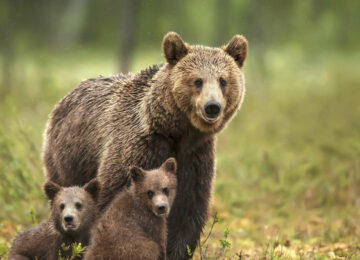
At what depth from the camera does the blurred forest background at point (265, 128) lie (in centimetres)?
769

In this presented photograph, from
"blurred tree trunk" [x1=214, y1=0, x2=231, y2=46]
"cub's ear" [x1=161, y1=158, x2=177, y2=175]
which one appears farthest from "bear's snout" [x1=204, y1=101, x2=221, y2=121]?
"blurred tree trunk" [x1=214, y1=0, x2=231, y2=46]

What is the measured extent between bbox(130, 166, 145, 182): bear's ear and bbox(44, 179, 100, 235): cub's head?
443 mm

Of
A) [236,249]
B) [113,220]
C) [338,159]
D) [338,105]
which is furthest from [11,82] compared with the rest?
[113,220]

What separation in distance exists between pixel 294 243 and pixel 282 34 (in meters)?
25.8

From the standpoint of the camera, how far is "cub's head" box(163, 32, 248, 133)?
18.1 ft

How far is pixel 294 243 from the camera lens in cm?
735

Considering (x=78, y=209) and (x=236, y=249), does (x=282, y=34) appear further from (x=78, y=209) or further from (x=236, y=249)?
(x=78, y=209)

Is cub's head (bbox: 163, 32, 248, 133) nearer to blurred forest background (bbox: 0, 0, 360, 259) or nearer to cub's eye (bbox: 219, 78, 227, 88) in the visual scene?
cub's eye (bbox: 219, 78, 227, 88)

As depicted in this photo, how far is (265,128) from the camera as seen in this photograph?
46.2 feet

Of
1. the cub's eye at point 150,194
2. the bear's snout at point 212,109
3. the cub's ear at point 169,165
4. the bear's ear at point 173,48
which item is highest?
the bear's ear at point 173,48

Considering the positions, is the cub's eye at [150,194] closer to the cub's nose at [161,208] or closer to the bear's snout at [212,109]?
the cub's nose at [161,208]

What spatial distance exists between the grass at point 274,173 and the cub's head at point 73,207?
1.17 meters

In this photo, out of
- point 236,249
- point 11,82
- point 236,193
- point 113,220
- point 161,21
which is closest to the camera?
point 113,220

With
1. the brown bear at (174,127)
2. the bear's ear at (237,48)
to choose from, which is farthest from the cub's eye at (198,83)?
the bear's ear at (237,48)
